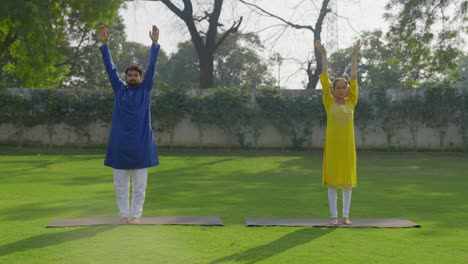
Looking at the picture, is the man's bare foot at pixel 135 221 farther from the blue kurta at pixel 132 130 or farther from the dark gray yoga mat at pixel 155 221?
the blue kurta at pixel 132 130

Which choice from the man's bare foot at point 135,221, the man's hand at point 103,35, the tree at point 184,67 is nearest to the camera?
the man's bare foot at point 135,221

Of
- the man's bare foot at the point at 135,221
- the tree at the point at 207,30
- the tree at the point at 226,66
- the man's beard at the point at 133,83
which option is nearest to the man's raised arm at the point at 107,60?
the man's beard at the point at 133,83

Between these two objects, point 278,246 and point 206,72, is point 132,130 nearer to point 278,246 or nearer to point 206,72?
point 278,246

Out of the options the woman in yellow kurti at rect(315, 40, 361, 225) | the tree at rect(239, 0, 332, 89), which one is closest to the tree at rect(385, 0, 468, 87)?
the tree at rect(239, 0, 332, 89)

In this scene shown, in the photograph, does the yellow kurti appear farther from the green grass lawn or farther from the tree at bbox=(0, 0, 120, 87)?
the tree at bbox=(0, 0, 120, 87)

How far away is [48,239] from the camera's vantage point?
5559mm

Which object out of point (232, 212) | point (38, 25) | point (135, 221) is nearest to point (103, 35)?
point (135, 221)

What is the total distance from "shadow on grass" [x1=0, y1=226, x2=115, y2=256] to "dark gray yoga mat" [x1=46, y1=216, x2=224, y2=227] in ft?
0.97

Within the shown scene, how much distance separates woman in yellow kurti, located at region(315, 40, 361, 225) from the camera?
22.2 ft

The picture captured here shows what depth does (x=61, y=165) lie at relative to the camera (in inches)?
637

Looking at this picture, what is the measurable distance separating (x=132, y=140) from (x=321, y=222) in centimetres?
217

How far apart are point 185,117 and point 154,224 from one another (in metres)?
17.6

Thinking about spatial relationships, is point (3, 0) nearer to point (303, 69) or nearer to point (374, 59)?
point (303, 69)

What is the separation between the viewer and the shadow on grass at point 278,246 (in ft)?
15.9
